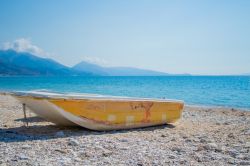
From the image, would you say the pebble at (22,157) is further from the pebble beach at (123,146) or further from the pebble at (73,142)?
the pebble at (73,142)

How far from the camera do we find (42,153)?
235 inches

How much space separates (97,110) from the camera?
27.8ft

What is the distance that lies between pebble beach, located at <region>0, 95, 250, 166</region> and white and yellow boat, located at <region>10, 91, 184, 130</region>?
0.88ft

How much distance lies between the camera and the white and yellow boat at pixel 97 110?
25.9 ft

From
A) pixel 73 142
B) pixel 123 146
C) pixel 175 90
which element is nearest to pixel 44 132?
pixel 73 142

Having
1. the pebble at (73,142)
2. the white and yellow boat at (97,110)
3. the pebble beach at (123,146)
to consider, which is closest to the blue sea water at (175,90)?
the white and yellow boat at (97,110)

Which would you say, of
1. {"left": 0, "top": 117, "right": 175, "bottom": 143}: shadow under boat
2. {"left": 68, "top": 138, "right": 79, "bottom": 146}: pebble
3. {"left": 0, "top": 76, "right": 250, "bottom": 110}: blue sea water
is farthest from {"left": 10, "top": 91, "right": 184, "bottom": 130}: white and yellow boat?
{"left": 0, "top": 76, "right": 250, "bottom": 110}: blue sea water

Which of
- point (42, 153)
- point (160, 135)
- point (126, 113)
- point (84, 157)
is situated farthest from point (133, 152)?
point (126, 113)

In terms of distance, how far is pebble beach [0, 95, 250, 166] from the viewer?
5.54 m

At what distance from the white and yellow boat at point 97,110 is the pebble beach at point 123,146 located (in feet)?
0.88

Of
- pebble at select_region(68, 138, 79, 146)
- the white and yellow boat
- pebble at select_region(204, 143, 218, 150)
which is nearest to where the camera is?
pebble at select_region(204, 143, 218, 150)

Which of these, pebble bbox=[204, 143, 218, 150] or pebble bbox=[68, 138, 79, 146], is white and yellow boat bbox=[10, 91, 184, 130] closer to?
pebble bbox=[68, 138, 79, 146]

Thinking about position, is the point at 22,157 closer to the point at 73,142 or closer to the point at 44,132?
the point at 73,142

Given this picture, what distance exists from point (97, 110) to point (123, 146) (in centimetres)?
204
